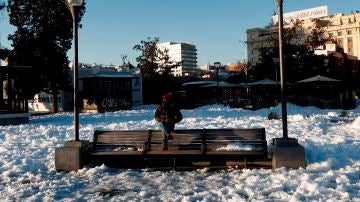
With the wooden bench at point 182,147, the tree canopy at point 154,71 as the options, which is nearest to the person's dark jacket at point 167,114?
the wooden bench at point 182,147

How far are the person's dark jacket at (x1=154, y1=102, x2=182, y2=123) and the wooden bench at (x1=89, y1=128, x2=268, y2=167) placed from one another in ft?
1.26

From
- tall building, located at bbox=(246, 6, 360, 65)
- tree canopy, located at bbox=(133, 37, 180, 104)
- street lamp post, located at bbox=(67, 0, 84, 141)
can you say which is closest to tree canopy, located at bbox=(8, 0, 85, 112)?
tree canopy, located at bbox=(133, 37, 180, 104)

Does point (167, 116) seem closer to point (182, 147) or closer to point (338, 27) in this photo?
point (182, 147)

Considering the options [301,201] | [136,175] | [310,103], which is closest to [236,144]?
[136,175]

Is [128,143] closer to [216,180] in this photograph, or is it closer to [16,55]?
[216,180]

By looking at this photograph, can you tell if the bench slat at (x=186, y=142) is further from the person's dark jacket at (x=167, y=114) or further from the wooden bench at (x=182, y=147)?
the person's dark jacket at (x=167, y=114)

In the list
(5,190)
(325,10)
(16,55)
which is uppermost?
(325,10)

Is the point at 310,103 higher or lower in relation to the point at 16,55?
lower

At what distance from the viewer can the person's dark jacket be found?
11.8 m

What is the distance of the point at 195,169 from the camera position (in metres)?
10.8

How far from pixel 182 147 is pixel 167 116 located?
3.19 ft

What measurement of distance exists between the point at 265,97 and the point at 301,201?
29.4 metres

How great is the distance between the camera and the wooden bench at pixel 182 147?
10.7 m

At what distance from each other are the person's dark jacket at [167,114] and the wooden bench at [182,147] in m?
0.38
